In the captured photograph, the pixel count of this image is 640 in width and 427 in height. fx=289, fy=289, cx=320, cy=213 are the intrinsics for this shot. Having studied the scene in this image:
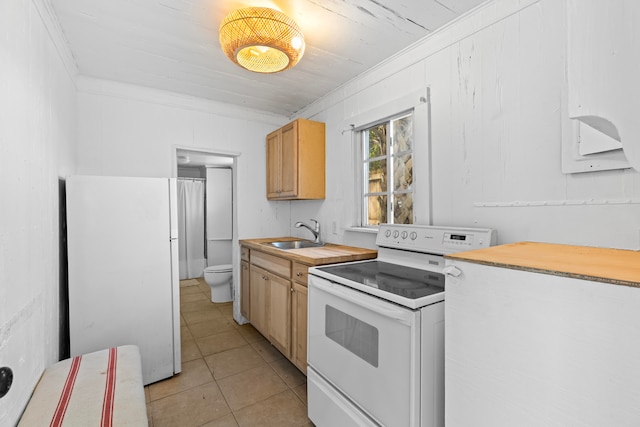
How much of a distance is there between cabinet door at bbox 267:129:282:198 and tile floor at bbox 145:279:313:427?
151 cm

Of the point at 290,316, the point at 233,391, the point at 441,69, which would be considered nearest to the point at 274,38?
the point at 441,69

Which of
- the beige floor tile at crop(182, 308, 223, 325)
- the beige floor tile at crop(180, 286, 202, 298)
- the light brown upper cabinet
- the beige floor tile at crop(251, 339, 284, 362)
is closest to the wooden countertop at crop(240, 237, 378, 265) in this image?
the light brown upper cabinet

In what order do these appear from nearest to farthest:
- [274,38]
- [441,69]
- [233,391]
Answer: [274,38] → [441,69] → [233,391]

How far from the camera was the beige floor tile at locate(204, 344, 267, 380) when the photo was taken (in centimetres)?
227

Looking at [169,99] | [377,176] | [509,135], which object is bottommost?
[377,176]

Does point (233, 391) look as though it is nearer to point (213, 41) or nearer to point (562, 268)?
point (562, 268)

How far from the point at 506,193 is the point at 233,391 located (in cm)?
213

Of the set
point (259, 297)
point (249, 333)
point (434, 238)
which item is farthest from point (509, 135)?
point (249, 333)

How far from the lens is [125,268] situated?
2.02 metres

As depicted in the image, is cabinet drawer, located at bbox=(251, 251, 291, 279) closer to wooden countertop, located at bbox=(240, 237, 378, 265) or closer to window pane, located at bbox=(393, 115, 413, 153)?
wooden countertop, located at bbox=(240, 237, 378, 265)

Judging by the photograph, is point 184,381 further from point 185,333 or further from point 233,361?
point 185,333

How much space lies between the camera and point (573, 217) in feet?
4.15

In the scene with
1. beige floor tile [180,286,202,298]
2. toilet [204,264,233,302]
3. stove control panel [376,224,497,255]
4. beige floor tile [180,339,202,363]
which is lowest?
beige floor tile [180,339,202,363]

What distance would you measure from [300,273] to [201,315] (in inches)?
80.3
